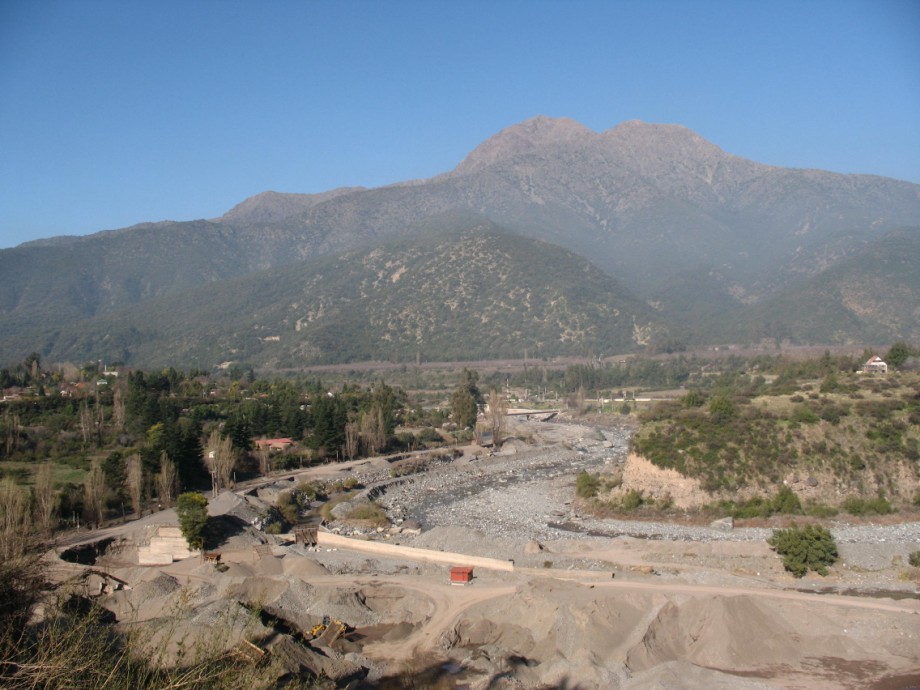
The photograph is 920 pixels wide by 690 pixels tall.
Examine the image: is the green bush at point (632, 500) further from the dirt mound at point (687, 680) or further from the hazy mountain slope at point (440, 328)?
the hazy mountain slope at point (440, 328)

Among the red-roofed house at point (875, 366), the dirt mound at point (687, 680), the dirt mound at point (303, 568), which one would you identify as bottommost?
the dirt mound at point (687, 680)

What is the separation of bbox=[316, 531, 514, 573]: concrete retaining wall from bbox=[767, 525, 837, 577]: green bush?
11008 millimetres

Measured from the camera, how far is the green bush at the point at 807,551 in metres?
31.2

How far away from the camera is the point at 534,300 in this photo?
618 feet

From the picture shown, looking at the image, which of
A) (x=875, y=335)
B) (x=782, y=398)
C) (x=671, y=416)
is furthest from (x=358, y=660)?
(x=875, y=335)

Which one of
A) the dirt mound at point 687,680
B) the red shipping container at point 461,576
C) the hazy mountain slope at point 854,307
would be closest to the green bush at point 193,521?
the red shipping container at point 461,576

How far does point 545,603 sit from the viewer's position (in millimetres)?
26219

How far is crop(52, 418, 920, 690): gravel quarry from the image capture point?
22.5 meters

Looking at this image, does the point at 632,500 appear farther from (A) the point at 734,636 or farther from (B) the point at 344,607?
(B) the point at 344,607

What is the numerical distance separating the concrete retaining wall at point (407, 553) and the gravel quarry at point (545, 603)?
174 millimetres

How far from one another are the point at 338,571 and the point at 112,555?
12.9m

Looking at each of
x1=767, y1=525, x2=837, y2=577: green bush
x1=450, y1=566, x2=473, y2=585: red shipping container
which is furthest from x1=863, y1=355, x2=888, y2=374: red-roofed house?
x1=450, y1=566, x2=473, y2=585: red shipping container

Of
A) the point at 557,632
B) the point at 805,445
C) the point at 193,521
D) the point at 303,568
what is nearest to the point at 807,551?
the point at 557,632

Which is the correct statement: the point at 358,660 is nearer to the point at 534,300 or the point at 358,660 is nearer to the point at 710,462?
the point at 710,462
